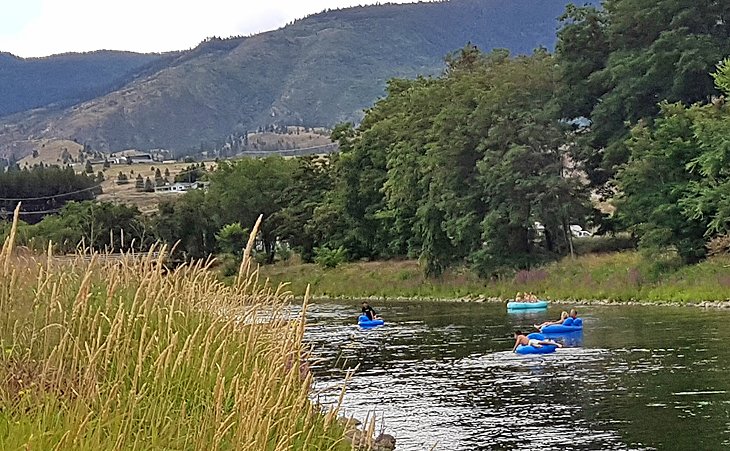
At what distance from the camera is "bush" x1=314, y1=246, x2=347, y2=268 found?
257 ft

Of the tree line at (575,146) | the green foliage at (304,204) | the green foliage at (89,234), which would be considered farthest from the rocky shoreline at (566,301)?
the green foliage at (304,204)

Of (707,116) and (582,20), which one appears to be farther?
(582,20)

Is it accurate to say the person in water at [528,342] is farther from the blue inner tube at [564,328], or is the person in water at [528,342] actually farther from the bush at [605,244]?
the bush at [605,244]

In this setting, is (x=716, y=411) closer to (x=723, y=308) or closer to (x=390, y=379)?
(x=390, y=379)

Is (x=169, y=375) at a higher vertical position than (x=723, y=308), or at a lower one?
higher

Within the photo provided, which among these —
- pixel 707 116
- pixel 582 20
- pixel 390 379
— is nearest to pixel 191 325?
pixel 390 379

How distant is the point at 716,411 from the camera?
63.7ft

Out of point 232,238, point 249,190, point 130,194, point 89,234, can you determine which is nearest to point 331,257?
point 232,238

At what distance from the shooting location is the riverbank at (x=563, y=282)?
4381 centimetres

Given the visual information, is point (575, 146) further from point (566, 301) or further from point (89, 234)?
point (89, 234)

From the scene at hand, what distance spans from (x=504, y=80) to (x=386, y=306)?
50.5 feet

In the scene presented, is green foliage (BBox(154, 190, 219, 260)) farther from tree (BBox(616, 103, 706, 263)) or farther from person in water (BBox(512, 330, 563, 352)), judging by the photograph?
person in water (BBox(512, 330, 563, 352))

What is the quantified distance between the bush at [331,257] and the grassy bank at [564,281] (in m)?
0.89

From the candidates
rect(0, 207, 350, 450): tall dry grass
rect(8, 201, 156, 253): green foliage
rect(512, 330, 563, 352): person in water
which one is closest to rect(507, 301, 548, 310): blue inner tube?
rect(512, 330, 563, 352): person in water
